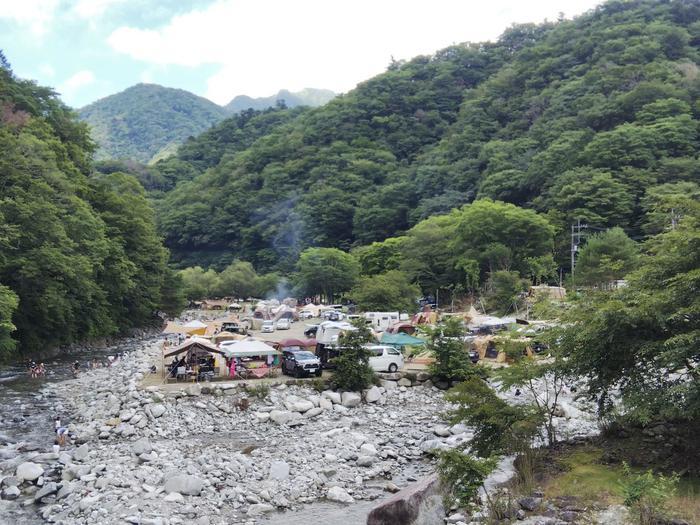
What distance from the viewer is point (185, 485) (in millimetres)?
12703

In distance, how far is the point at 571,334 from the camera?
12.7 m

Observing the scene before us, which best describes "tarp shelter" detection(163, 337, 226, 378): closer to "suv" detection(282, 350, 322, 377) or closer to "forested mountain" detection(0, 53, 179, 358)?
"suv" detection(282, 350, 322, 377)

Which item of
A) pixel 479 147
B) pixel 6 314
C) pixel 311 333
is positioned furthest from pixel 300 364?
pixel 479 147

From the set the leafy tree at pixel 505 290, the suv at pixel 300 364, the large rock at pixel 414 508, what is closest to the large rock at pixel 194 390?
the suv at pixel 300 364

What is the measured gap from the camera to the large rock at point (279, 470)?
13.8 metres

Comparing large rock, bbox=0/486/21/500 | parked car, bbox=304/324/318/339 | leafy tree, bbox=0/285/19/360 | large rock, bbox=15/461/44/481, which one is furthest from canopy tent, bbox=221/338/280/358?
parked car, bbox=304/324/318/339

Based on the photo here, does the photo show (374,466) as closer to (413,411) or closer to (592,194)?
(413,411)

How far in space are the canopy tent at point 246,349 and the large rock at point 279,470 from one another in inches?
372

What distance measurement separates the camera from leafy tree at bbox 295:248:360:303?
67.2 m

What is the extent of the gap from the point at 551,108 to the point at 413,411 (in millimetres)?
71909

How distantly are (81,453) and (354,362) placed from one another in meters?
10.1

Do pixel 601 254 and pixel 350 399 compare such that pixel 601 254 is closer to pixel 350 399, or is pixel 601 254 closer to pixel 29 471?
pixel 350 399

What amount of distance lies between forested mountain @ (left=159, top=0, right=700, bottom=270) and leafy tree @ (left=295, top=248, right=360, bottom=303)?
1781 centimetres

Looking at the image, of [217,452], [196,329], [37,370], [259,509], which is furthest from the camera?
[196,329]
